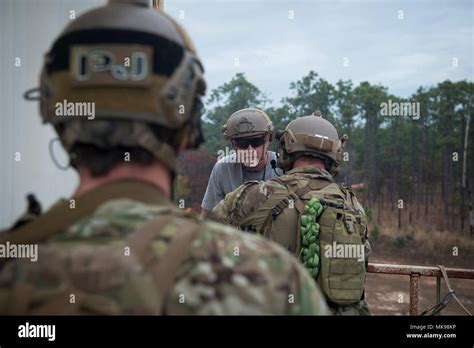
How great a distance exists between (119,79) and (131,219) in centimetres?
44

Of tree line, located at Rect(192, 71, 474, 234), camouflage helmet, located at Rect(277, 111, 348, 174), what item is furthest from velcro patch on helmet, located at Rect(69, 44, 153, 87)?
tree line, located at Rect(192, 71, 474, 234)

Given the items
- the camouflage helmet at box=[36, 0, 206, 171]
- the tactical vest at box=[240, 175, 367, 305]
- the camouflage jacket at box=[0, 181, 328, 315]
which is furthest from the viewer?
the tactical vest at box=[240, 175, 367, 305]

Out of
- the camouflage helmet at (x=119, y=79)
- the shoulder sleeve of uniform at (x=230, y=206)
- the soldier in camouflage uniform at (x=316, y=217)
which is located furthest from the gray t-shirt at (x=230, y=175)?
the camouflage helmet at (x=119, y=79)

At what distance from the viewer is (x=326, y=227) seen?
3.13 meters

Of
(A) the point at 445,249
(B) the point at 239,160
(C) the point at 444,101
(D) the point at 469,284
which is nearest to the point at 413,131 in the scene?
(C) the point at 444,101

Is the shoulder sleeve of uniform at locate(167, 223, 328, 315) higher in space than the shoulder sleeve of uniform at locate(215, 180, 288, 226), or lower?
lower

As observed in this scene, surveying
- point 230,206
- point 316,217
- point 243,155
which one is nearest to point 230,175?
point 243,155

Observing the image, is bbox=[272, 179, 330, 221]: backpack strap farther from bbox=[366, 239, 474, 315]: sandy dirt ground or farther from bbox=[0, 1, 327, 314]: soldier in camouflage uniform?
bbox=[366, 239, 474, 315]: sandy dirt ground

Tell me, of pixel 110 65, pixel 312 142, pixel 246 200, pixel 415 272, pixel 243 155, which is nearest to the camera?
pixel 110 65

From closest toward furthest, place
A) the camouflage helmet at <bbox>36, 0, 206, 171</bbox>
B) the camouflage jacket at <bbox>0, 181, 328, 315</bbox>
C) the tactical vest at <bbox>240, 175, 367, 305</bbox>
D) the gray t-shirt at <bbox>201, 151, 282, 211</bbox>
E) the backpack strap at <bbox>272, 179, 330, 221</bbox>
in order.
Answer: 1. the camouflage jacket at <bbox>0, 181, 328, 315</bbox>
2. the camouflage helmet at <bbox>36, 0, 206, 171</bbox>
3. the tactical vest at <bbox>240, 175, 367, 305</bbox>
4. the backpack strap at <bbox>272, 179, 330, 221</bbox>
5. the gray t-shirt at <bbox>201, 151, 282, 211</bbox>

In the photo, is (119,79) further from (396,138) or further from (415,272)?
(396,138)

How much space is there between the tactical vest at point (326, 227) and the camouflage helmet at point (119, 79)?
5.91 ft

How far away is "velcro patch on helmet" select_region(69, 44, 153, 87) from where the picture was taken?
1.43 meters

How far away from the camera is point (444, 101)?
76.0 ft
